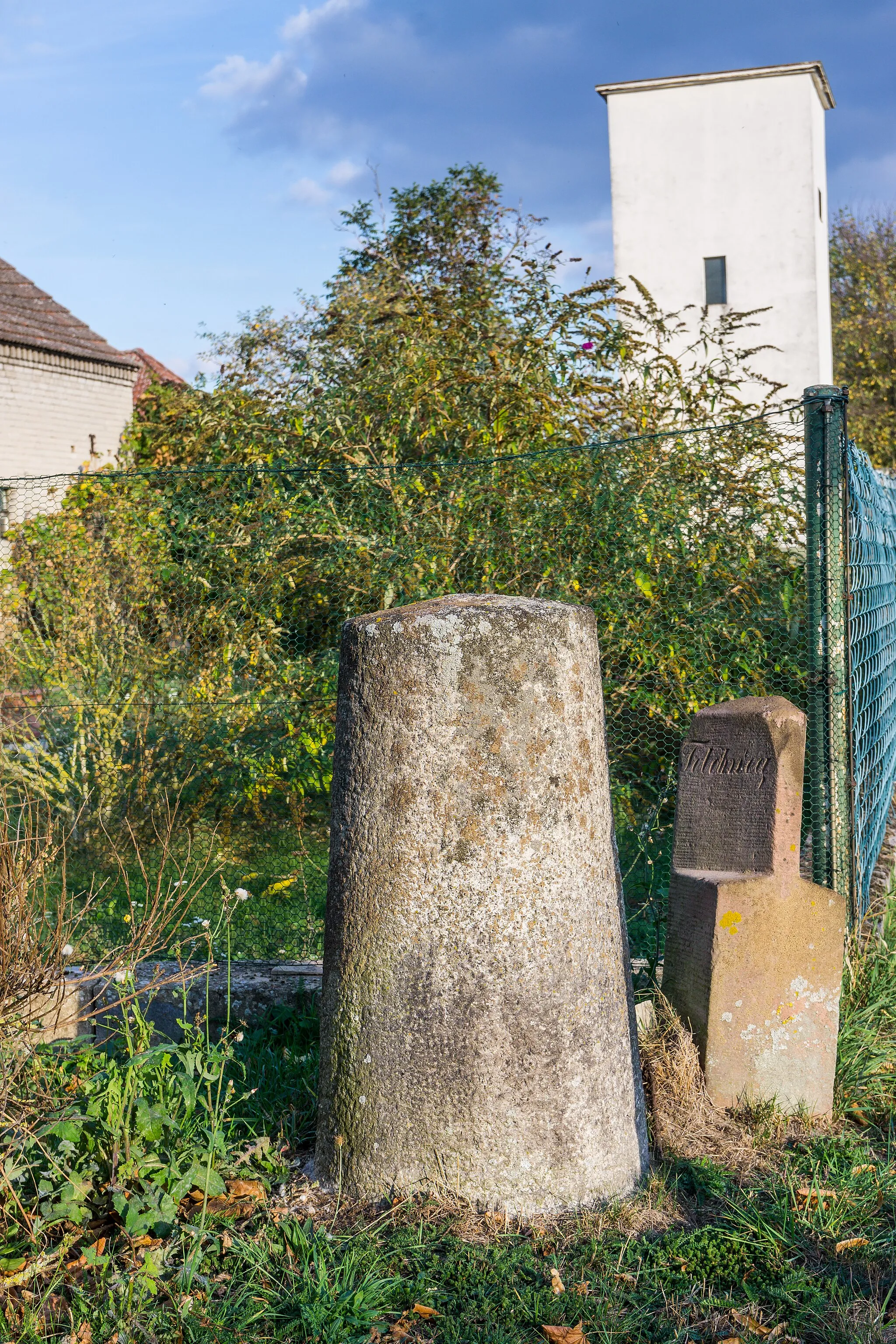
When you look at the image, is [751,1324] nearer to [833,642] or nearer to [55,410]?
[833,642]

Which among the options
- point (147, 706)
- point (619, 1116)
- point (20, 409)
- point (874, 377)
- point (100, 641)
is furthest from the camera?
point (874, 377)

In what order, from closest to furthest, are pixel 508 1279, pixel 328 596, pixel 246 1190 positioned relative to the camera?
pixel 508 1279
pixel 246 1190
pixel 328 596

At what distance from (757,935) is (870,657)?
2088 millimetres

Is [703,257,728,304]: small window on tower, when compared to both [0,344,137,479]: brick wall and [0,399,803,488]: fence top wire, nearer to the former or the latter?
[0,344,137,479]: brick wall

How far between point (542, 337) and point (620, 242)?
1399 cm

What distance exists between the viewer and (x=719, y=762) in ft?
11.5

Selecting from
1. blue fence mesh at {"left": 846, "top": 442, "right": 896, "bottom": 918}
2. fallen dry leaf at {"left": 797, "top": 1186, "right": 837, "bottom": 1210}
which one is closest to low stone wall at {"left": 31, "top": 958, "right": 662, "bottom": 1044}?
fallen dry leaf at {"left": 797, "top": 1186, "right": 837, "bottom": 1210}

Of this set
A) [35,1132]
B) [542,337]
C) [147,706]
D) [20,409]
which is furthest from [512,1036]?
[20,409]

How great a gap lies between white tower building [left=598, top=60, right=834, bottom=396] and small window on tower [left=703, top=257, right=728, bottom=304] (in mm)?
17

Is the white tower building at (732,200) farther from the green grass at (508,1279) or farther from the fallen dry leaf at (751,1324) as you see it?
the fallen dry leaf at (751,1324)

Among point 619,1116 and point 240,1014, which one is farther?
point 240,1014

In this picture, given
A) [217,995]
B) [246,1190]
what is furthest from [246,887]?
[246,1190]

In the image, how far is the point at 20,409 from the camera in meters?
15.1

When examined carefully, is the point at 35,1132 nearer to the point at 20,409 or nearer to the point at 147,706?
the point at 147,706
